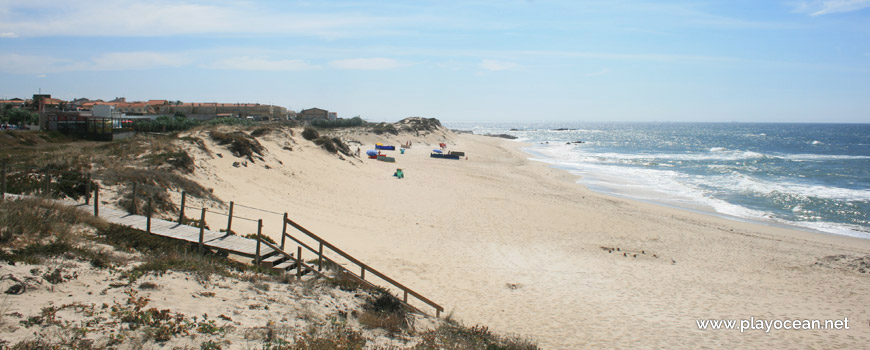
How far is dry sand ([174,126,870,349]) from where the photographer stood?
11000mm

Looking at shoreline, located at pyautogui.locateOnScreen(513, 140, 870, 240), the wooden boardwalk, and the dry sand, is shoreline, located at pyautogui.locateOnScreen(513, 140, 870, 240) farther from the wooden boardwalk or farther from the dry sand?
the wooden boardwalk

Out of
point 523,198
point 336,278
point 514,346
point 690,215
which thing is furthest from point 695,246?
point 336,278

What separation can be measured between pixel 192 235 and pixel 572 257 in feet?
37.0

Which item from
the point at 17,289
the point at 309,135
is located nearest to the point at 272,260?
the point at 17,289

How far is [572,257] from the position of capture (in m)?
16.1

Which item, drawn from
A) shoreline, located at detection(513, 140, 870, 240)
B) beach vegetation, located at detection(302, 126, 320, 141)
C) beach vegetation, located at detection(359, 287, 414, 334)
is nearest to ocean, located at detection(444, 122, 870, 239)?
shoreline, located at detection(513, 140, 870, 240)

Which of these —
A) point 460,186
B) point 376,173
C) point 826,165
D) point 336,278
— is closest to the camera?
point 336,278

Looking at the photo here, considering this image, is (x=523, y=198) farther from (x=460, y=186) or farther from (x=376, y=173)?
(x=376, y=173)

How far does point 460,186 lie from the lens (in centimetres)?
3048

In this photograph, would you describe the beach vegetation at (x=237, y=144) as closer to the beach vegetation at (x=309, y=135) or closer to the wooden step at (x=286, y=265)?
the beach vegetation at (x=309, y=135)

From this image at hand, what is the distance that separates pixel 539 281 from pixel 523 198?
545 inches

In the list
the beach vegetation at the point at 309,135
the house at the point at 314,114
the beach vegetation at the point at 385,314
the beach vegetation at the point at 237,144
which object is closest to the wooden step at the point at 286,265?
the beach vegetation at the point at 385,314

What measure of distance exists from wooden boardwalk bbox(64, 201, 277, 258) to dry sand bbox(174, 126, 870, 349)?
9.01 feet

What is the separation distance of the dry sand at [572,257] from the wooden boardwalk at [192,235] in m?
2.75
